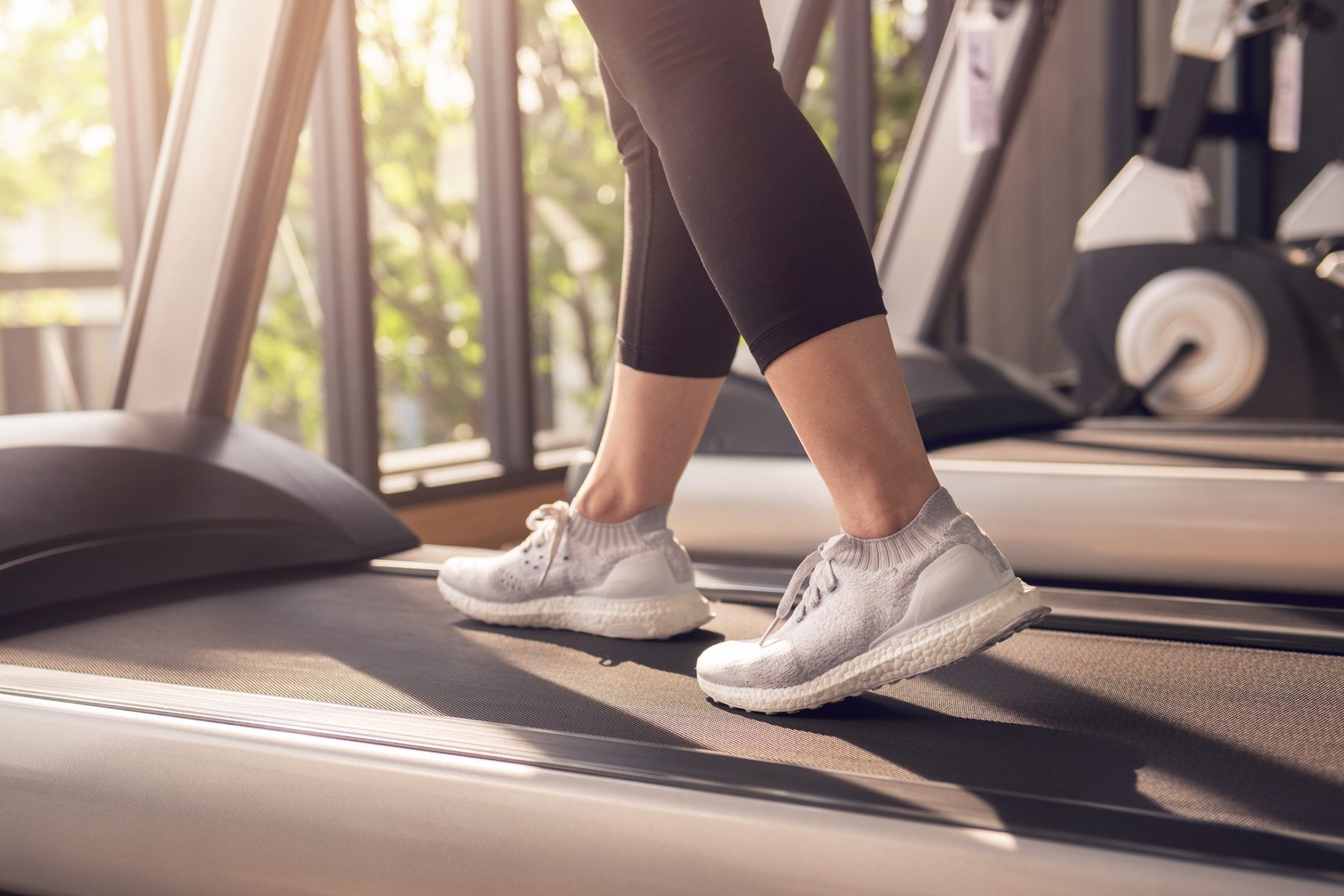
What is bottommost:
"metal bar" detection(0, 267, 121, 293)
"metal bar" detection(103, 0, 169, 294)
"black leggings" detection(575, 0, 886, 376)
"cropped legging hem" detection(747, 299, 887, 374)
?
"cropped legging hem" detection(747, 299, 887, 374)

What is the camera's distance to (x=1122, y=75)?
3.78 metres

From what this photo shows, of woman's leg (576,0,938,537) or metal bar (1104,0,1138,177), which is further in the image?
metal bar (1104,0,1138,177)

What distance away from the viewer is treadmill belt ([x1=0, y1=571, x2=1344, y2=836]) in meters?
0.72

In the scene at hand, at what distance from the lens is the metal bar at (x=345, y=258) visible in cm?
254

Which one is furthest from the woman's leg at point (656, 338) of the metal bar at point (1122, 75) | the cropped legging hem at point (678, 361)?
the metal bar at point (1122, 75)

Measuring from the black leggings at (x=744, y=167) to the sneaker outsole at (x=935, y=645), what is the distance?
0.21 meters

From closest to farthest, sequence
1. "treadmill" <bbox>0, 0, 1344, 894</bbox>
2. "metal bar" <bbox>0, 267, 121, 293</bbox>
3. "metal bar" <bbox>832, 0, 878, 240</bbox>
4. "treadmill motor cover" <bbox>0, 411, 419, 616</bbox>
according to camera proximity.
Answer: "treadmill" <bbox>0, 0, 1344, 894</bbox> < "treadmill motor cover" <bbox>0, 411, 419, 616</bbox> < "metal bar" <bbox>0, 267, 121, 293</bbox> < "metal bar" <bbox>832, 0, 878, 240</bbox>

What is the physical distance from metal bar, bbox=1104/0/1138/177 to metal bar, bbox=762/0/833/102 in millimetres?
1865

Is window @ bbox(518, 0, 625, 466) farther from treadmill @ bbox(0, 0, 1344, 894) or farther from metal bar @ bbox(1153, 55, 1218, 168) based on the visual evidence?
treadmill @ bbox(0, 0, 1344, 894)

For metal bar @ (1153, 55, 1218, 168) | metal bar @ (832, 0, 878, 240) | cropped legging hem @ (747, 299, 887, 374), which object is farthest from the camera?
metal bar @ (832, 0, 878, 240)

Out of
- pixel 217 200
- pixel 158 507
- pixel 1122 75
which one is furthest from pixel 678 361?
pixel 1122 75

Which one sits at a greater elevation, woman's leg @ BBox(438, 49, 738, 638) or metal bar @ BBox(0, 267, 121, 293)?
metal bar @ BBox(0, 267, 121, 293)

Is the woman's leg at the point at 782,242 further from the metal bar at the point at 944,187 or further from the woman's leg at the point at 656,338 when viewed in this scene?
the metal bar at the point at 944,187

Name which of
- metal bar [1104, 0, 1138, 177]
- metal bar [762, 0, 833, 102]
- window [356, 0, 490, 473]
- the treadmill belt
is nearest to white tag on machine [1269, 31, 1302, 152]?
metal bar [1104, 0, 1138, 177]
